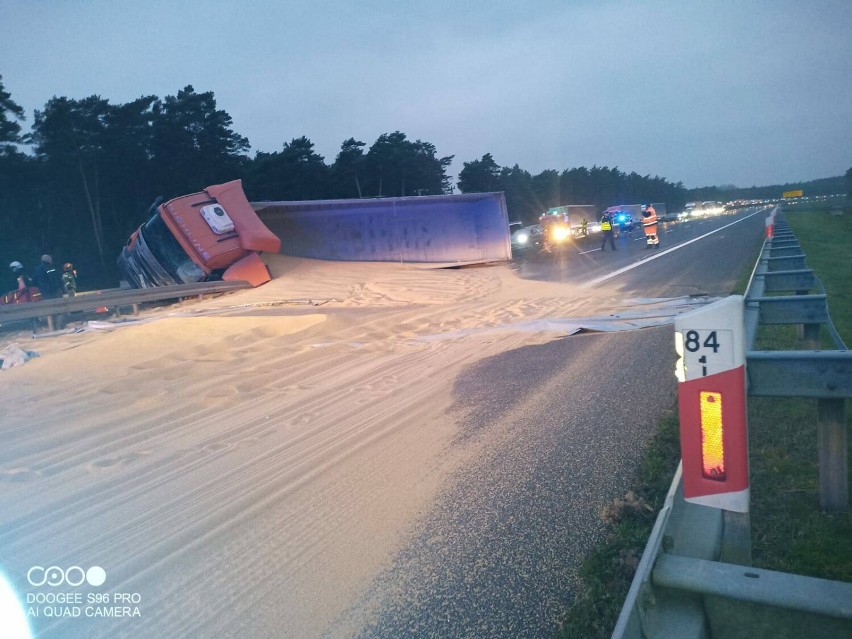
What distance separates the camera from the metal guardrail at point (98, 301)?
15.5 metres

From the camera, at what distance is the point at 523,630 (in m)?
3.27

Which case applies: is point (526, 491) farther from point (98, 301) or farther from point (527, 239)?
point (527, 239)

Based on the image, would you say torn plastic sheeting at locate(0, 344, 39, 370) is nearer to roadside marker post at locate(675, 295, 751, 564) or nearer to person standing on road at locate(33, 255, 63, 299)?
person standing on road at locate(33, 255, 63, 299)

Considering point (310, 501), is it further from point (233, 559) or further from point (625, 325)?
point (625, 325)

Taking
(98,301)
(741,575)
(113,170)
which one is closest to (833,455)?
(741,575)

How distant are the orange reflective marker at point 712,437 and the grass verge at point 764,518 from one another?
101 cm

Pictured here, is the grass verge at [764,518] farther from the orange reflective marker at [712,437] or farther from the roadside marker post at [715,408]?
the orange reflective marker at [712,437]

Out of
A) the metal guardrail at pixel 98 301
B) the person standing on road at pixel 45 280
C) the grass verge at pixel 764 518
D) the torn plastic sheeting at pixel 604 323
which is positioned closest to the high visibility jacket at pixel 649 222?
the torn plastic sheeting at pixel 604 323

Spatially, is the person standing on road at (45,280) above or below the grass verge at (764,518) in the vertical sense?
above

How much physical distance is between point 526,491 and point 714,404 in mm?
2429

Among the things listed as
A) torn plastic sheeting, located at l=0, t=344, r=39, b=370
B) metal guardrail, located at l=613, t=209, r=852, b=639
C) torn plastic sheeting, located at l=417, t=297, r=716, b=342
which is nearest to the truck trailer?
torn plastic sheeting, located at l=417, t=297, r=716, b=342

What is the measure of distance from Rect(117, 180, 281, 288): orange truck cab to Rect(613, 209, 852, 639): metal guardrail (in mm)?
19116

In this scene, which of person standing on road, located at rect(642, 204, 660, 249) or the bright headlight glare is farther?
the bright headlight glare

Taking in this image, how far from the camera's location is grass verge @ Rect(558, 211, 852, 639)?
3375 mm
